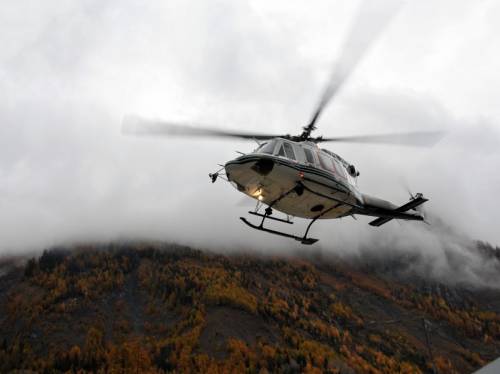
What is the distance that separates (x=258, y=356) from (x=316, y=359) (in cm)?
2877

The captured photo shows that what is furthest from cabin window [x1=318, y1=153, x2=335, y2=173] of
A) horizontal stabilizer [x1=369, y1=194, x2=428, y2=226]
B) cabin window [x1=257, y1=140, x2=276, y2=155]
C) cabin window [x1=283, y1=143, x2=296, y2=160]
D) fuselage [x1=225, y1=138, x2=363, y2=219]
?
horizontal stabilizer [x1=369, y1=194, x2=428, y2=226]

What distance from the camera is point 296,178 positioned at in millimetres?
15344

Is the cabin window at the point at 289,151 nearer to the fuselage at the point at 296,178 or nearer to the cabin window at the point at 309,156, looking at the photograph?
the fuselage at the point at 296,178

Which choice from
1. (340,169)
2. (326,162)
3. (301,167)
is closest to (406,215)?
(340,169)

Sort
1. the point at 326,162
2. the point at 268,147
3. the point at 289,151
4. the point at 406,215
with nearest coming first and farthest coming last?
the point at 268,147 < the point at 289,151 < the point at 326,162 < the point at 406,215

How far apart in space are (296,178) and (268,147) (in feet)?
5.25

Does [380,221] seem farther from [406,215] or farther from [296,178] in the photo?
[296,178]

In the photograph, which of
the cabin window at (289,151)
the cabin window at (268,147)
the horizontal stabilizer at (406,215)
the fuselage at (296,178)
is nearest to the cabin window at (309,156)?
the fuselage at (296,178)

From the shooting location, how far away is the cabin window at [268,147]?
49.5 feet

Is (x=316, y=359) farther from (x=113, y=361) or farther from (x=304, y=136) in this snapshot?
(x=304, y=136)

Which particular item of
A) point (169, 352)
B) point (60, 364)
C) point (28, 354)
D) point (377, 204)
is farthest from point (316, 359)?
point (377, 204)

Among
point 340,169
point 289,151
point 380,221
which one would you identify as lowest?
point 380,221

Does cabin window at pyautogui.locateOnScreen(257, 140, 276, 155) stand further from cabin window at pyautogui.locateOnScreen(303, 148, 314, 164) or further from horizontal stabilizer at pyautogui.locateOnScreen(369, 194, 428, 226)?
horizontal stabilizer at pyautogui.locateOnScreen(369, 194, 428, 226)

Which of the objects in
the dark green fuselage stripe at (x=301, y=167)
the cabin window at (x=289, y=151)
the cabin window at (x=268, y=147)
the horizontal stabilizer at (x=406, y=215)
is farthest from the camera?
the horizontal stabilizer at (x=406, y=215)
